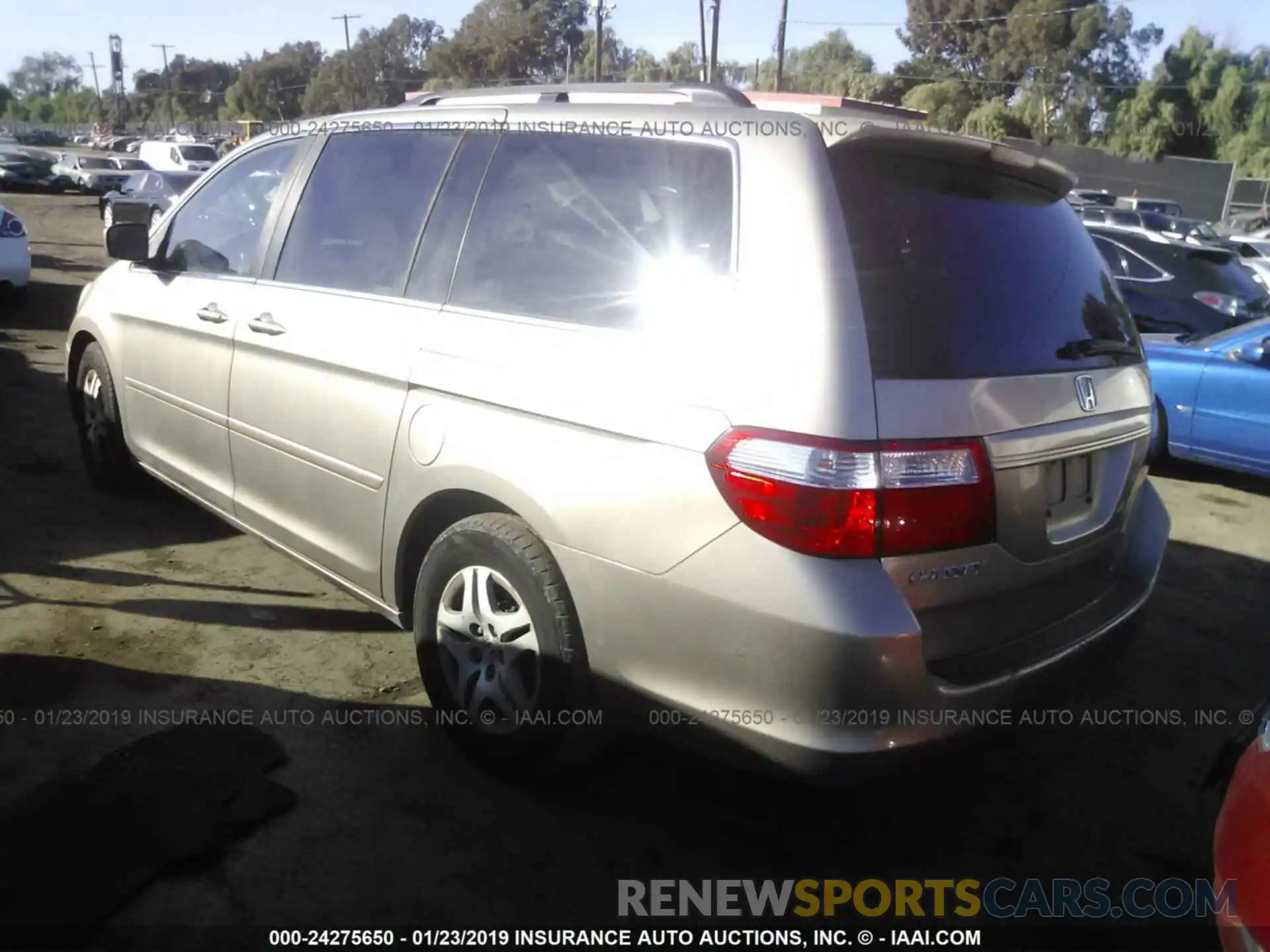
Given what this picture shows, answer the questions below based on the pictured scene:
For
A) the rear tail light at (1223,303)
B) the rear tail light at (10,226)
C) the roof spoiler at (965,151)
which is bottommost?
the rear tail light at (1223,303)

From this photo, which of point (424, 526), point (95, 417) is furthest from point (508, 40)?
point (424, 526)

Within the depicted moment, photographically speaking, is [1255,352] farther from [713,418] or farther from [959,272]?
[713,418]

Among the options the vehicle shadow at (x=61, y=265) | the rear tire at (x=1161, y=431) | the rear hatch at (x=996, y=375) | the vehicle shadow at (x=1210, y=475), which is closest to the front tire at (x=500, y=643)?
the rear hatch at (x=996, y=375)

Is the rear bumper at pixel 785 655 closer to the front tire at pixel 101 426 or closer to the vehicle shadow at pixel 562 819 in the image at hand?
the vehicle shadow at pixel 562 819

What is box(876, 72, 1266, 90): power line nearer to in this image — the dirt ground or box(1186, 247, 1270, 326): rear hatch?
box(1186, 247, 1270, 326): rear hatch

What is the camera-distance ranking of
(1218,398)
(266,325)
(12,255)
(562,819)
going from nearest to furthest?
(562,819) < (266,325) < (1218,398) < (12,255)

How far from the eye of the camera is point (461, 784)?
315cm

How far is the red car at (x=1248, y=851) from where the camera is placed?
1.96 metres

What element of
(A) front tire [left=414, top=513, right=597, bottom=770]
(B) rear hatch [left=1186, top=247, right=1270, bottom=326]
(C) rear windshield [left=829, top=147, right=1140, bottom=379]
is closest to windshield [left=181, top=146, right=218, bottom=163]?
(B) rear hatch [left=1186, top=247, right=1270, bottom=326]

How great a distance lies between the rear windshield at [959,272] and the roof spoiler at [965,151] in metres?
0.02

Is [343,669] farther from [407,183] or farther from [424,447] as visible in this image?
[407,183]

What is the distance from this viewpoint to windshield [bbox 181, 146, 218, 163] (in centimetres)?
2853

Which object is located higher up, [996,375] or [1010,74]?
[1010,74]

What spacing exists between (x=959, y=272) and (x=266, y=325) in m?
2.43
